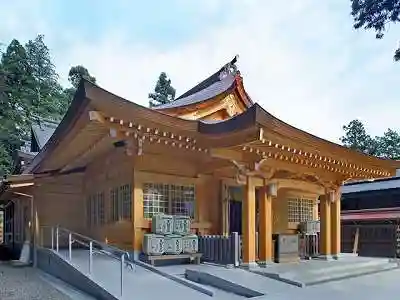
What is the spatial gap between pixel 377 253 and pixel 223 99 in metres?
9.91

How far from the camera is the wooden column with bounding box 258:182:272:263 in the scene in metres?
8.56

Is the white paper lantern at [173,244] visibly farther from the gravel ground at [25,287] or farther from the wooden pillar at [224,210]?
the gravel ground at [25,287]

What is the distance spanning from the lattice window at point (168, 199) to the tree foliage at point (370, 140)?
33.7m

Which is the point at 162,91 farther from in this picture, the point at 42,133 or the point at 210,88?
the point at 210,88

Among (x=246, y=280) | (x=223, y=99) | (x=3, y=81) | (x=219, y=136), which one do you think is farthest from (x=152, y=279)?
(x=3, y=81)

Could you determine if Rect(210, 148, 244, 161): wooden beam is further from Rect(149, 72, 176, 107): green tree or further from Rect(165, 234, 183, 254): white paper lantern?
Rect(149, 72, 176, 107): green tree

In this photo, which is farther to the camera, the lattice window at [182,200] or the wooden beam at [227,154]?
the lattice window at [182,200]

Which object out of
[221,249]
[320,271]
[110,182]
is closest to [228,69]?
[110,182]

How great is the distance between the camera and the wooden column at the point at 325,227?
10773 mm

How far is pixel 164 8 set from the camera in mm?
9625

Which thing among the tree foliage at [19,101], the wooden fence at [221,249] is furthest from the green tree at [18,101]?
the wooden fence at [221,249]

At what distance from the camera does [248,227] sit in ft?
27.1

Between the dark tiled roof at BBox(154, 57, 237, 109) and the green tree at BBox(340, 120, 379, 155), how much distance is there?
99.3ft

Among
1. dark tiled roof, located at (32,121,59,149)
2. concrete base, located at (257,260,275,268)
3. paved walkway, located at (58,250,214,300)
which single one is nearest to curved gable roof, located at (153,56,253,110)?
concrete base, located at (257,260,275,268)
